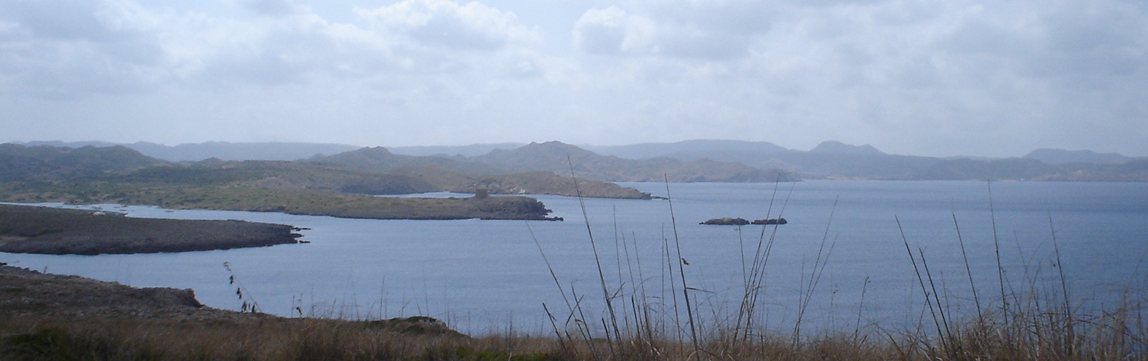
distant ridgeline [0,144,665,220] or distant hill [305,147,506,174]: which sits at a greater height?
distant hill [305,147,506,174]

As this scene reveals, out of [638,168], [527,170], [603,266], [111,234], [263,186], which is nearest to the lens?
[603,266]

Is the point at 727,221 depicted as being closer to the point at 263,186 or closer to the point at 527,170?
the point at 263,186

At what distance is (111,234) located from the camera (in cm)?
4219

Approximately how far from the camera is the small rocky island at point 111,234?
3956 cm

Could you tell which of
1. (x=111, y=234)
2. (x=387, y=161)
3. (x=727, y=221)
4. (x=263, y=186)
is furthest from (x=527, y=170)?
(x=111, y=234)

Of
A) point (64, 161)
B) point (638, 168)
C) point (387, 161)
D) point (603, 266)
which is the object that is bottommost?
point (603, 266)

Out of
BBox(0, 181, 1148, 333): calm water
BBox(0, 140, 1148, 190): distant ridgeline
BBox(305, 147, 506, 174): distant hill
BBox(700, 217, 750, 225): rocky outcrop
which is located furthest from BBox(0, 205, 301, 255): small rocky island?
BBox(305, 147, 506, 174): distant hill

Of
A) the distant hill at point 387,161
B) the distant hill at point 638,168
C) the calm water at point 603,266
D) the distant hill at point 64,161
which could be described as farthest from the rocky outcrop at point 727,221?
the distant hill at point 638,168

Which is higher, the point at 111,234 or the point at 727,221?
the point at 727,221

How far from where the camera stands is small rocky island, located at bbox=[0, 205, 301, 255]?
39562 millimetres

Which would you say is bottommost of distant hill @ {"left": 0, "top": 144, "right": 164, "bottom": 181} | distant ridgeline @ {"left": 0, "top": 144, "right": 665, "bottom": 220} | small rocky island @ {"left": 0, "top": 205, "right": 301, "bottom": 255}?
small rocky island @ {"left": 0, "top": 205, "right": 301, "bottom": 255}

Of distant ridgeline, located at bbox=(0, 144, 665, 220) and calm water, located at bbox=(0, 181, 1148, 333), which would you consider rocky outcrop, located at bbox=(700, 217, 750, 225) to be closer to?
calm water, located at bbox=(0, 181, 1148, 333)

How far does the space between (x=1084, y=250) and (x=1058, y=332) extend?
37.1m

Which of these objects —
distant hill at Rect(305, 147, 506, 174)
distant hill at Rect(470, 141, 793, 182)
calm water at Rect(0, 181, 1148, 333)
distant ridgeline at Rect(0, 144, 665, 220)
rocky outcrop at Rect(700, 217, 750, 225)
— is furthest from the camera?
distant hill at Rect(470, 141, 793, 182)
